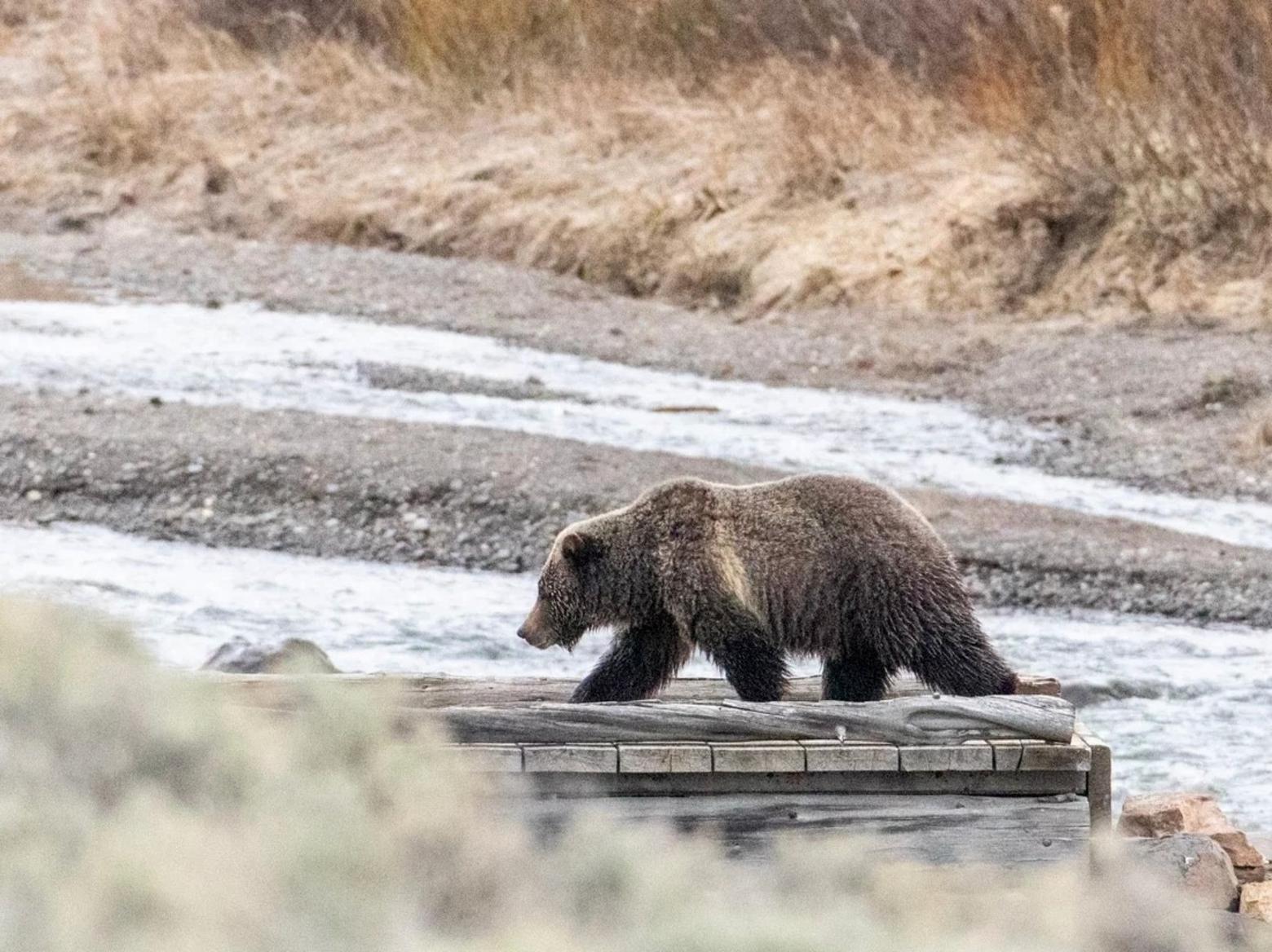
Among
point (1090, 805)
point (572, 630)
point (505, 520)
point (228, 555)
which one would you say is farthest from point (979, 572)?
point (1090, 805)

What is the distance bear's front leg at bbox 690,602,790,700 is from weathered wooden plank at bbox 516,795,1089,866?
659mm

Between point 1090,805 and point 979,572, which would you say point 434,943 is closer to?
point 1090,805

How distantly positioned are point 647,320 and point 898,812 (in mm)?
12922

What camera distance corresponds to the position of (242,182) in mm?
22391

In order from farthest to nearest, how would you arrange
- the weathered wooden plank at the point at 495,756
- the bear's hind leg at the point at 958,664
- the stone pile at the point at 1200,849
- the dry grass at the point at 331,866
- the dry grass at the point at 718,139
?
the dry grass at the point at 718,139 < the stone pile at the point at 1200,849 < the bear's hind leg at the point at 958,664 < the weathered wooden plank at the point at 495,756 < the dry grass at the point at 331,866

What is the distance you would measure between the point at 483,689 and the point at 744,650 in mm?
595

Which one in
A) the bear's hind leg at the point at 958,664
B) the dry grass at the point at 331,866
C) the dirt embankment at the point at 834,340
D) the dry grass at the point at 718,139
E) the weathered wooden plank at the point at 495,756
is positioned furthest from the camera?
the dry grass at the point at 718,139

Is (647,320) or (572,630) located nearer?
(572,630)

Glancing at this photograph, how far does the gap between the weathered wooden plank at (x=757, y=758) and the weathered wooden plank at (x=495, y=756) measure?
38 centimetres

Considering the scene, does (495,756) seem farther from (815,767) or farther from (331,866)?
(331,866)

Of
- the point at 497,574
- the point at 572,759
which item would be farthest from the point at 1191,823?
the point at 497,574

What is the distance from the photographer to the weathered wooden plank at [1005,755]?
4.38 meters

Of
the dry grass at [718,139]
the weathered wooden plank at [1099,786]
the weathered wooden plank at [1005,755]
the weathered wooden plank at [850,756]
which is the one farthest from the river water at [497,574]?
the dry grass at [718,139]

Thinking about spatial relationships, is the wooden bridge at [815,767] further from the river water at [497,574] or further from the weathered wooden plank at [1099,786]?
the river water at [497,574]
